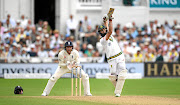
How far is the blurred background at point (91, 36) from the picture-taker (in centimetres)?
2227

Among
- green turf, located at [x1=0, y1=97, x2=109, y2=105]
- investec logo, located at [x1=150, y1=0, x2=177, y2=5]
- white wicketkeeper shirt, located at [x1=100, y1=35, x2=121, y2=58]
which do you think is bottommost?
green turf, located at [x1=0, y1=97, x2=109, y2=105]

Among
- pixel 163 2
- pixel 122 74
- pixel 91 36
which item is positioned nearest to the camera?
pixel 122 74

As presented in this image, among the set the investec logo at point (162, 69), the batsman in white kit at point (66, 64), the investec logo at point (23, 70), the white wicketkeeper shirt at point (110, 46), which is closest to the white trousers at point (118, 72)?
the white wicketkeeper shirt at point (110, 46)

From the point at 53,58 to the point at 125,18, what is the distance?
6397 mm

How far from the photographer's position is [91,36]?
24156 millimetres

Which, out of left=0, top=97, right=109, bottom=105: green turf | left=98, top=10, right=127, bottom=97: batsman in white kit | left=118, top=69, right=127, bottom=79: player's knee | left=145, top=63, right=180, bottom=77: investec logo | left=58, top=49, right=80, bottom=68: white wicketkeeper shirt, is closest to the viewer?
left=0, top=97, right=109, bottom=105: green turf

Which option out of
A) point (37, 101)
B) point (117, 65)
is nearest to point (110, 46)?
point (117, 65)

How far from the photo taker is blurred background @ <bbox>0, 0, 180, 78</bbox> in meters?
22.3

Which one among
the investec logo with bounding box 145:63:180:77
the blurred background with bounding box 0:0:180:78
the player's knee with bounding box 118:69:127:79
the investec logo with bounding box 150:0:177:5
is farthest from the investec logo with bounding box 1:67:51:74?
the player's knee with bounding box 118:69:127:79

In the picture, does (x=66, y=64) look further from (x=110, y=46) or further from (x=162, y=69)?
(x=162, y=69)

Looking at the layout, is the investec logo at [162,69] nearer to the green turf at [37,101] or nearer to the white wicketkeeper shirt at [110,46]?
the white wicketkeeper shirt at [110,46]

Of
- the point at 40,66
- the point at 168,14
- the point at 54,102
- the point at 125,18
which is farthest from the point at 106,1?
the point at 54,102

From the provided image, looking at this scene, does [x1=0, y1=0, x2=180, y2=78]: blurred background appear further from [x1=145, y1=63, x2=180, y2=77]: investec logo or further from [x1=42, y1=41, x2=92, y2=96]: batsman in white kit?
[x1=42, y1=41, x2=92, y2=96]: batsman in white kit

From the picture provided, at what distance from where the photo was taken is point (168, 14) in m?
28.0
